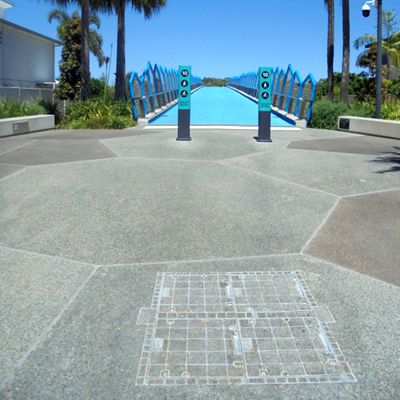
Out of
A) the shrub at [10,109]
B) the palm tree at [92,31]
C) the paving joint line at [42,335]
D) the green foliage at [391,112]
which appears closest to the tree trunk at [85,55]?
the shrub at [10,109]

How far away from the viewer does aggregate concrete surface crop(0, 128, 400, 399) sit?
9.75 feet

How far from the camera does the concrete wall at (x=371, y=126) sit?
13.6 metres

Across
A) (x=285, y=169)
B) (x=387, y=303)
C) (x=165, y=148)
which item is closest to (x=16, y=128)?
(x=165, y=148)

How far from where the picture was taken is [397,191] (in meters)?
7.52

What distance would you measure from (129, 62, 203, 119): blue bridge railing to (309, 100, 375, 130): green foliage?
22.3ft

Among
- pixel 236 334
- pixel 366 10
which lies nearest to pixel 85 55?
pixel 366 10

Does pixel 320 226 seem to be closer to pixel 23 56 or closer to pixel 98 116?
pixel 98 116

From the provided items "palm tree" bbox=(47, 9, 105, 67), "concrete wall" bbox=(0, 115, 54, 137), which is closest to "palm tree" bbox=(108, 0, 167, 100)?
"concrete wall" bbox=(0, 115, 54, 137)

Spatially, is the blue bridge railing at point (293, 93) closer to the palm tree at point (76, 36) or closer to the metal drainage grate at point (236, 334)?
the metal drainage grate at point (236, 334)

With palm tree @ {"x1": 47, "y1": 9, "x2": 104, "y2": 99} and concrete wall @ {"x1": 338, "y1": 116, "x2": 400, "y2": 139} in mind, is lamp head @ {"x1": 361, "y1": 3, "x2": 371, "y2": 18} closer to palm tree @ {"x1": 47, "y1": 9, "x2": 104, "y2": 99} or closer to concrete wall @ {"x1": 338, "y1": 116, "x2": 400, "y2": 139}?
concrete wall @ {"x1": 338, "y1": 116, "x2": 400, "y2": 139}

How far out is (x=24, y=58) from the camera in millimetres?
32062

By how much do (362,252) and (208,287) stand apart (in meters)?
1.92

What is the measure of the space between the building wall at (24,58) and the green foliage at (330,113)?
67.9 feet

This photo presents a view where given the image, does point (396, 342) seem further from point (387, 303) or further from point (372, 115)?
point (372, 115)
